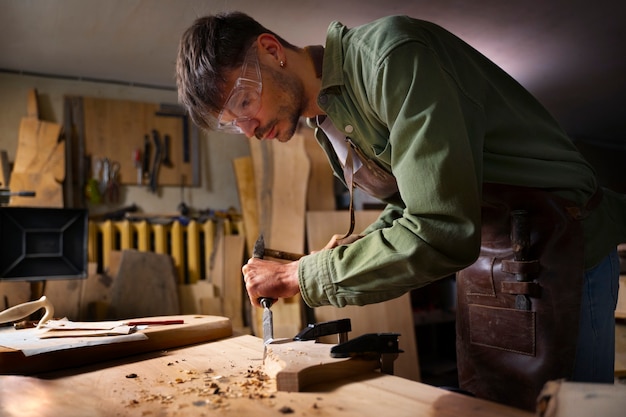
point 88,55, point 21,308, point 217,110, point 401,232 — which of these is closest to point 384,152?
point 401,232

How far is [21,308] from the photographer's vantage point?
1.66 meters

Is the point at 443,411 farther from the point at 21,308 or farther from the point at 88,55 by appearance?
the point at 88,55

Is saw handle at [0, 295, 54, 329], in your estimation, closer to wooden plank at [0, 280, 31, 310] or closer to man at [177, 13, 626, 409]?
man at [177, 13, 626, 409]

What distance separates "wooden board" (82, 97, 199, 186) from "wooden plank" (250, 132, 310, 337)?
29.6 inches

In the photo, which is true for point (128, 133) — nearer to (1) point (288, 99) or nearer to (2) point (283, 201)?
(2) point (283, 201)

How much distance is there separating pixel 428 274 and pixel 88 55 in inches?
144

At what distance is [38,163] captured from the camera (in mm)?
3936

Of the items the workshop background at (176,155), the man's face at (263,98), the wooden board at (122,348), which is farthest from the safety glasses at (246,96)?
the workshop background at (176,155)

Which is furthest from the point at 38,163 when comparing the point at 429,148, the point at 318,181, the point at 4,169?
the point at 429,148

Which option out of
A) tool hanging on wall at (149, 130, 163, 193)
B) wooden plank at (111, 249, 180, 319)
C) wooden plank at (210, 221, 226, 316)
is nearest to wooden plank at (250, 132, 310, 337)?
wooden plank at (210, 221, 226, 316)

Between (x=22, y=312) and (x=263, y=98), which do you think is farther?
(x=22, y=312)

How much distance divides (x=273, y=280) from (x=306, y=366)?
25 centimetres

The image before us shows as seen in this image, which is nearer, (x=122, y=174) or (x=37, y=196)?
(x=37, y=196)

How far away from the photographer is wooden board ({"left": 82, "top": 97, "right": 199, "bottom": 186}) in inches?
170
